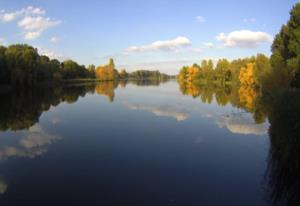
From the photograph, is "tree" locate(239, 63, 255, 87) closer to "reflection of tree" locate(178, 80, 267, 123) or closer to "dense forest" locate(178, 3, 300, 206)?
"dense forest" locate(178, 3, 300, 206)

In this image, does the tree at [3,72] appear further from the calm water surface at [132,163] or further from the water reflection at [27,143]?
the water reflection at [27,143]

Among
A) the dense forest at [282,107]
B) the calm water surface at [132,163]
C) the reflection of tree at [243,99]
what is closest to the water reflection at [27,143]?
the calm water surface at [132,163]

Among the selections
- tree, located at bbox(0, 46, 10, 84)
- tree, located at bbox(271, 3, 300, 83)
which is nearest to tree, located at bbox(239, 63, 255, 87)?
tree, located at bbox(271, 3, 300, 83)

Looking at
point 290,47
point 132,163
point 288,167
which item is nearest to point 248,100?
point 290,47

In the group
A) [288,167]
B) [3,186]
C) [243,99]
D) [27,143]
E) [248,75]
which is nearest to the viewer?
[3,186]

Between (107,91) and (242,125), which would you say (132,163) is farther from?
(107,91)

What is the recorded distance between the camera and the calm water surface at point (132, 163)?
9250 mm

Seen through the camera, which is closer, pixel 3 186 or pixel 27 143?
pixel 3 186

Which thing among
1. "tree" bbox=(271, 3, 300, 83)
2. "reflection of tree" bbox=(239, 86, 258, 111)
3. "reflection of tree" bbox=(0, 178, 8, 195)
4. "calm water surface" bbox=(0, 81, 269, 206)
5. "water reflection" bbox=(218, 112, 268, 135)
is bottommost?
"water reflection" bbox=(218, 112, 268, 135)

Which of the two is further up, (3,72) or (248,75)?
(3,72)

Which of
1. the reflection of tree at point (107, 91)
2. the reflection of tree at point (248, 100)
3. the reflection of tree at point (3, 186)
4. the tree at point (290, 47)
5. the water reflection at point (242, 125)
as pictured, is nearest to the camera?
the reflection of tree at point (3, 186)

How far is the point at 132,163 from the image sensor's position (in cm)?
1262

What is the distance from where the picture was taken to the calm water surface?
925 cm

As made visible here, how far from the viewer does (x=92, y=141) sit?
655 inches
